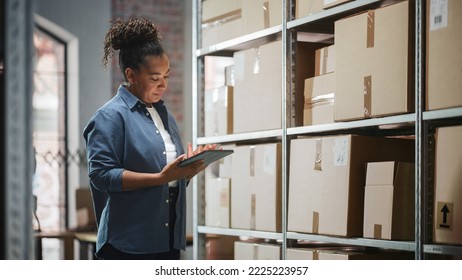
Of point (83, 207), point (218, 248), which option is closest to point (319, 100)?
point (218, 248)

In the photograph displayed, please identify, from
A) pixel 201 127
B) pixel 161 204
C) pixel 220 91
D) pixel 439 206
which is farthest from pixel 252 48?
pixel 439 206

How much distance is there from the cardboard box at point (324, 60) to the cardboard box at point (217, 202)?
0.65m

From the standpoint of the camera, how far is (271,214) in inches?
115

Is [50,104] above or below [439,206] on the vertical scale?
above

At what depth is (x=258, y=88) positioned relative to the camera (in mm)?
2977

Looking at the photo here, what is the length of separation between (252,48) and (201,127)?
48cm

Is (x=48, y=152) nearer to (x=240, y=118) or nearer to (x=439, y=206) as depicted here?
(x=240, y=118)

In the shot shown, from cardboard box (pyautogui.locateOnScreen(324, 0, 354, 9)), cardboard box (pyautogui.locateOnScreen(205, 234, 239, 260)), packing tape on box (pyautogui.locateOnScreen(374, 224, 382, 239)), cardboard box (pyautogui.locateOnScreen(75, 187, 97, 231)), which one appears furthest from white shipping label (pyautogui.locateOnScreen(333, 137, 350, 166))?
cardboard box (pyautogui.locateOnScreen(75, 187, 97, 231))

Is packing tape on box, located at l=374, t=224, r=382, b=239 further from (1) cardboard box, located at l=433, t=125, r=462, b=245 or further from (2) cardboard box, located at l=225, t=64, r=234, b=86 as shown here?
(2) cardboard box, located at l=225, t=64, r=234, b=86

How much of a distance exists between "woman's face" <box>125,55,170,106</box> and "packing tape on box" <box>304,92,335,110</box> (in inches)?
22.6

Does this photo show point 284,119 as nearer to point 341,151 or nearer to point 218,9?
point 341,151

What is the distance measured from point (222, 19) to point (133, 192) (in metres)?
1.07

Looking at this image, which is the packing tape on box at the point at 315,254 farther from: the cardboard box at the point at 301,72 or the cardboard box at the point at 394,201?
the cardboard box at the point at 301,72

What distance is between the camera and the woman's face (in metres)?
2.50
